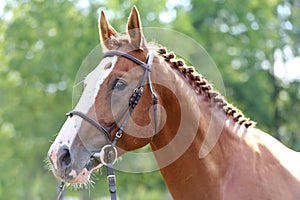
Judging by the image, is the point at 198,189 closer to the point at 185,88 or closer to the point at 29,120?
the point at 185,88

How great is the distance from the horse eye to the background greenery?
11926 millimetres

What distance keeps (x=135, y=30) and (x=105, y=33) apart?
0.35 meters

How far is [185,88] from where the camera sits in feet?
16.7

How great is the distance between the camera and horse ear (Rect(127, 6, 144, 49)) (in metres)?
4.88

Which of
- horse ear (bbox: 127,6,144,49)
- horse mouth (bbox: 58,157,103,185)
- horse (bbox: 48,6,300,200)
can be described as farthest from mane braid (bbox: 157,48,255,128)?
horse mouth (bbox: 58,157,103,185)

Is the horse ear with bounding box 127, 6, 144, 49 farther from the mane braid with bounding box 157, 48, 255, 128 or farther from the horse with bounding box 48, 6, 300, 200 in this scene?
the mane braid with bounding box 157, 48, 255, 128

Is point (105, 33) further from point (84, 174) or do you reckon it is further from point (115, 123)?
point (84, 174)

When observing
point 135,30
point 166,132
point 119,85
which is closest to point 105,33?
point 135,30

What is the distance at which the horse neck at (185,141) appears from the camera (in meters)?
4.93

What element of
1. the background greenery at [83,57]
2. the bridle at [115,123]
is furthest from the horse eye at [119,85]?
the background greenery at [83,57]

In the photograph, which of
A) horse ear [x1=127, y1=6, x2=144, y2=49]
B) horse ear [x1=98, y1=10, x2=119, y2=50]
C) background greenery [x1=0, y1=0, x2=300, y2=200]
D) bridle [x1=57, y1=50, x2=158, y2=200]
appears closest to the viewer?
bridle [x1=57, y1=50, x2=158, y2=200]

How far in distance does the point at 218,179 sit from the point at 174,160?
0.40 meters

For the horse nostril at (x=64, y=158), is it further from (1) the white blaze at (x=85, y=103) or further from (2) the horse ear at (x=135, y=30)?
(2) the horse ear at (x=135, y=30)

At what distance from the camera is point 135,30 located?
4.98 metres
